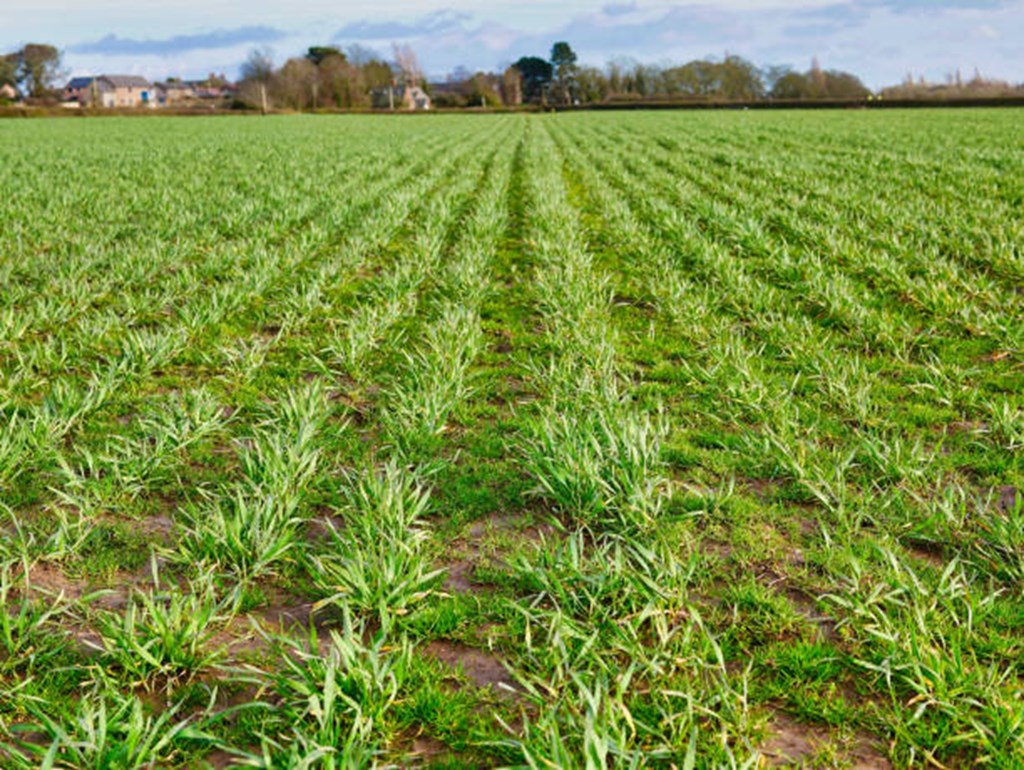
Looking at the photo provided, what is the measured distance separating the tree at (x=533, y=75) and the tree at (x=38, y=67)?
76141 mm

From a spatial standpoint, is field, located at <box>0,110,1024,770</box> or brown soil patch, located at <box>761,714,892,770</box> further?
field, located at <box>0,110,1024,770</box>

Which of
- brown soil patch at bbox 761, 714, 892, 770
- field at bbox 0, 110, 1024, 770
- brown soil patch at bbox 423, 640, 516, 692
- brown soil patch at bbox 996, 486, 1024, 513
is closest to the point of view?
brown soil patch at bbox 761, 714, 892, 770

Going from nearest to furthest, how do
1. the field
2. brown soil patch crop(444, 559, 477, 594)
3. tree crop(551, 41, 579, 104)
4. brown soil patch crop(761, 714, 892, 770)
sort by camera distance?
brown soil patch crop(761, 714, 892, 770) → the field → brown soil patch crop(444, 559, 477, 594) → tree crop(551, 41, 579, 104)

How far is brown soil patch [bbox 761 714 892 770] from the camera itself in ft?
7.21

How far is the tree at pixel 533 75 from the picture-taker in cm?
13688

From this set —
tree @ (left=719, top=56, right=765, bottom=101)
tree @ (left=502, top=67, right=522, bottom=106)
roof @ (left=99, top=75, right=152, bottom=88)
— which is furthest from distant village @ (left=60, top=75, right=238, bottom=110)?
tree @ (left=719, top=56, right=765, bottom=101)

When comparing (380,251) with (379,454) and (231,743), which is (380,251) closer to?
(379,454)

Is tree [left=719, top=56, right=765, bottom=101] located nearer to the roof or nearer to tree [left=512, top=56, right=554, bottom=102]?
tree [left=512, top=56, right=554, bottom=102]

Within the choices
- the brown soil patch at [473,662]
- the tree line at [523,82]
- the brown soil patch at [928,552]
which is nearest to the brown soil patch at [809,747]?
the brown soil patch at [473,662]

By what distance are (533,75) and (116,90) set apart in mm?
86122

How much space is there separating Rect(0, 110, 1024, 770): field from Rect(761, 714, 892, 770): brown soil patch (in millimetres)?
13

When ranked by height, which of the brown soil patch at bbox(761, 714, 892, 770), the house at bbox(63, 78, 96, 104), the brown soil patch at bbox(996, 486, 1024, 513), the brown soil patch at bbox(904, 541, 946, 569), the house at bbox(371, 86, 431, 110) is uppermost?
the house at bbox(63, 78, 96, 104)

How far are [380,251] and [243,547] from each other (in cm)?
738

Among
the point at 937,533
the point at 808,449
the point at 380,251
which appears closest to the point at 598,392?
the point at 808,449
